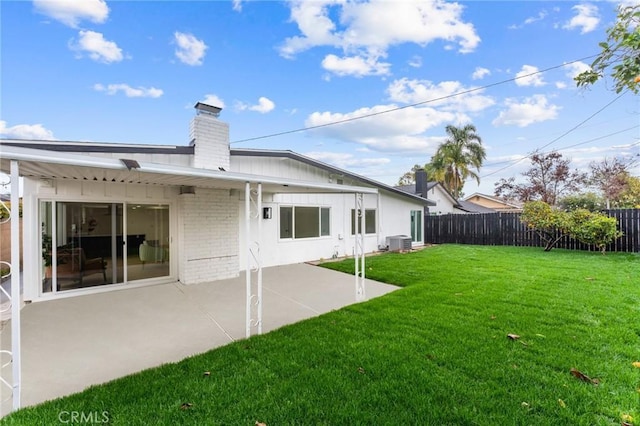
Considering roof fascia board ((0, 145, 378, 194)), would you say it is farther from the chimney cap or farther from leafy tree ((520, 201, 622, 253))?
leafy tree ((520, 201, 622, 253))

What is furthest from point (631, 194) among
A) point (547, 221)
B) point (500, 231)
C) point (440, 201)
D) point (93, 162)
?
point (93, 162)

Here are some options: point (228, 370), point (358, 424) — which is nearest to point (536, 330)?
point (358, 424)

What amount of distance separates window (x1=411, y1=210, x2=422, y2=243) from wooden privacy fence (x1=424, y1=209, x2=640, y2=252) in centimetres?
157

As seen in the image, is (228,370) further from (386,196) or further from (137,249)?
(386,196)

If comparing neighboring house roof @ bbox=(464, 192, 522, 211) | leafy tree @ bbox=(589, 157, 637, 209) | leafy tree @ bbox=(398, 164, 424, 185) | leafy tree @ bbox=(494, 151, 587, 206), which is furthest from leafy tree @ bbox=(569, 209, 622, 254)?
leafy tree @ bbox=(398, 164, 424, 185)

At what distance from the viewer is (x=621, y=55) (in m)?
2.32

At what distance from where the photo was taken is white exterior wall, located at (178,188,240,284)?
7.29 metres

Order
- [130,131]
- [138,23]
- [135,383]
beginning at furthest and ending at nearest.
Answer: [130,131] → [138,23] → [135,383]

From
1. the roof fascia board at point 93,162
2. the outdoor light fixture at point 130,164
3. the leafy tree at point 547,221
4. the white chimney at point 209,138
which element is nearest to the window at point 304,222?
the white chimney at point 209,138

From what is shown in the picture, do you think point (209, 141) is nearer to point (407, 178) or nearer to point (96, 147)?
point (96, 147)

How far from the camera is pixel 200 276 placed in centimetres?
746

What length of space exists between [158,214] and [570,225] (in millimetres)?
13993

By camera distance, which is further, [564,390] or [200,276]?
[200,276]

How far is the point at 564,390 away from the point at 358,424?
1.91 m
